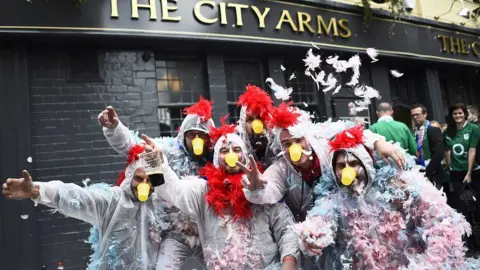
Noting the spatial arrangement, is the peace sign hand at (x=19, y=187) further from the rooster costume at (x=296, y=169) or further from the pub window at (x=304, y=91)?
the pub window at (x=304, y=91)

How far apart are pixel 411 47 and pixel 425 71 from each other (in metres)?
0.83

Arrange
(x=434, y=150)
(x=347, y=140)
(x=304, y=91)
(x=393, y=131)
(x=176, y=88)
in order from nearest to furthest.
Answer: (x=347, y=140), (x=393, y=131), (x=434, y=150), (x=176, y=88), (x=304, y=91)

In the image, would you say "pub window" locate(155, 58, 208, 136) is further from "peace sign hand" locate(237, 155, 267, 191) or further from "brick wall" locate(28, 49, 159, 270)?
"peace sign hand" locate(237, 155, 267, 191)

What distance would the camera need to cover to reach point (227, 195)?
8.84 ft

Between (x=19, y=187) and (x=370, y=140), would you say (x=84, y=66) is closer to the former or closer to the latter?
(x=19, y=187)

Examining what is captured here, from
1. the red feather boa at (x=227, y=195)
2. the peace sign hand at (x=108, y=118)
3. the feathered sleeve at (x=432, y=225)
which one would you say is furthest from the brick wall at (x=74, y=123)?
the feathered sleeve at (x=432, y=225)

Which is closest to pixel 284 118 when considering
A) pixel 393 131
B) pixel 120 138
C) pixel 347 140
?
pixel 347 140

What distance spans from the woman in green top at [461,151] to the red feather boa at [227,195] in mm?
3832

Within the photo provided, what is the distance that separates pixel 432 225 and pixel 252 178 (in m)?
1.07

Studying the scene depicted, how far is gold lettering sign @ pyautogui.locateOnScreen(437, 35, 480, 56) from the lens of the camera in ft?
28.2

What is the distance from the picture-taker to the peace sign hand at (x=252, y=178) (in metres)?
2.50

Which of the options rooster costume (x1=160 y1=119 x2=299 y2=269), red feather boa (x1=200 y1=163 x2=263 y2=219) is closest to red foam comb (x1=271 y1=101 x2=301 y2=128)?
rooster costume (x1=160 y1=119 x2=299 y2=269)

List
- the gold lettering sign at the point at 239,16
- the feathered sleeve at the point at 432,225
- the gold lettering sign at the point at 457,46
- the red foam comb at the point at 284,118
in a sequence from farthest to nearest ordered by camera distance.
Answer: the gold lettering sign at the point at 457,46, the gold lettering sign at the point at 239,16, the red foam comb at the point at 284,118, the feathered sleeve at the point at 432,225

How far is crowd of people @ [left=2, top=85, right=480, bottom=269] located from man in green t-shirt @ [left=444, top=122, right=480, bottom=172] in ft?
10.3
